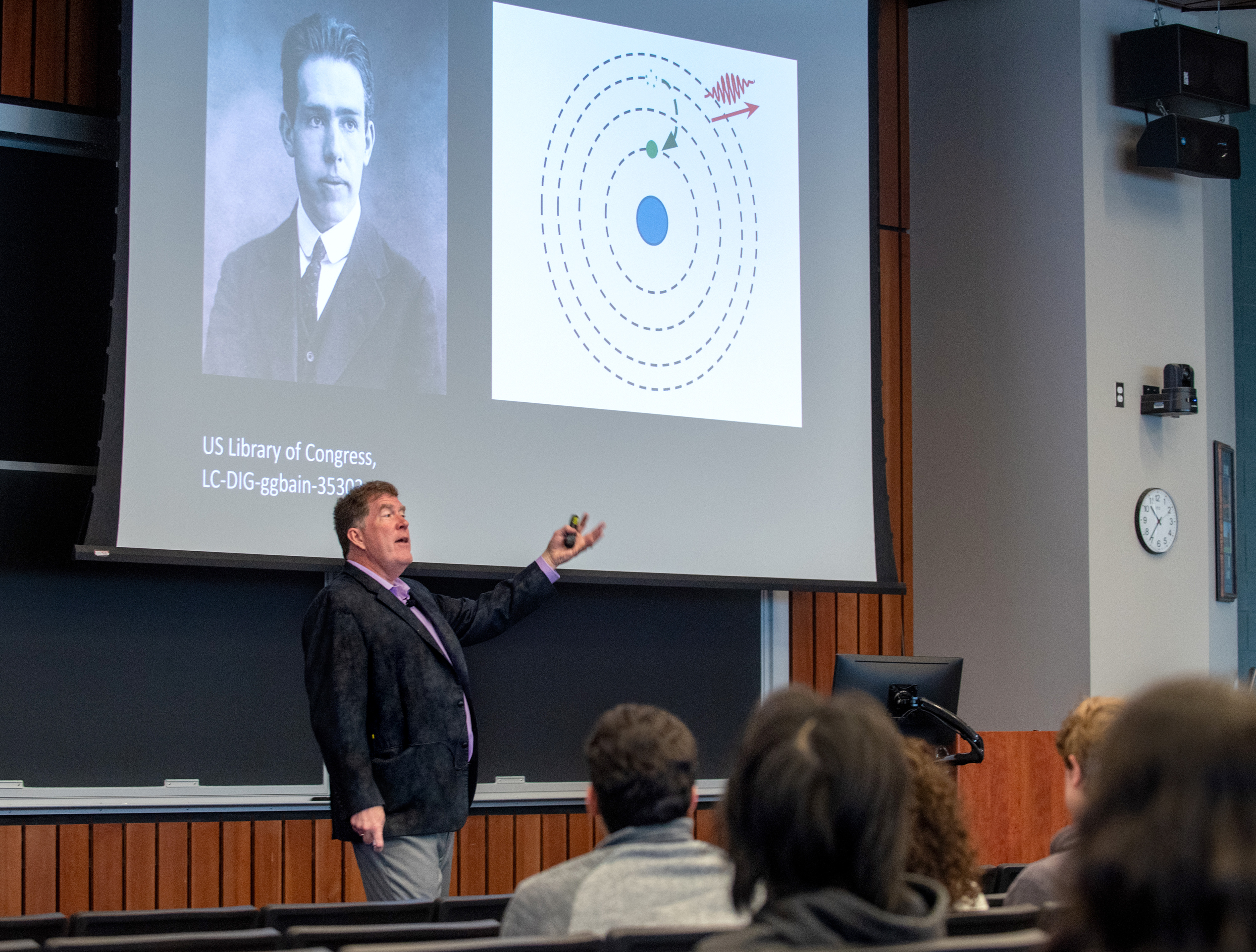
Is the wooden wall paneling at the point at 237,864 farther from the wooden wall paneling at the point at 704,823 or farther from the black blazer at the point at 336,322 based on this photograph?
the wooden wall paneling at the point at 704,823

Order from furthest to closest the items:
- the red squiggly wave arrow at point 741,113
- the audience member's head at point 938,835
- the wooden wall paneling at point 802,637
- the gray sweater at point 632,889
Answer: the wooden wall paneling at point 802,637
the red squiggly wave arrow at point 741,113
the audience member's head at point 938,835
the gray sweater at point 632,889

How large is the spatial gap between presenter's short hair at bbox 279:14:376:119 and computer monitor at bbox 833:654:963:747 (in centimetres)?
229

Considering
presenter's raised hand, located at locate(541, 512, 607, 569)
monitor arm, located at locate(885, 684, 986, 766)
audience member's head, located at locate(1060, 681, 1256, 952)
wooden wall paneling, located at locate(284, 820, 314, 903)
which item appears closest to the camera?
audience member's head, located at locate(1060, 681, 1256, 952)

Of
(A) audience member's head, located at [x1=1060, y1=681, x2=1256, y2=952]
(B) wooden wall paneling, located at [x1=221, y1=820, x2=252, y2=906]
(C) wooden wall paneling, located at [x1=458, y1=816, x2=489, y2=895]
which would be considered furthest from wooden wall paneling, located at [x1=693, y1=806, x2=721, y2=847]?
(A) audience member's head, located at [x1=1060, y1=681, x2=1256, y2=952]

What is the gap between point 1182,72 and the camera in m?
5.71

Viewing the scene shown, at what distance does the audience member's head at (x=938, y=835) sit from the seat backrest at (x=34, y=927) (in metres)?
1.24

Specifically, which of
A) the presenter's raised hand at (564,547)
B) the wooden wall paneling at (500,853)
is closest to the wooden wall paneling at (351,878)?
the wooden wall paneling at (500,853)

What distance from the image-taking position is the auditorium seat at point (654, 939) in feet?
4.93

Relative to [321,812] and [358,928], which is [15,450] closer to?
[321,812]

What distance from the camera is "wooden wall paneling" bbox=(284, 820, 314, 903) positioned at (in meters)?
4.29

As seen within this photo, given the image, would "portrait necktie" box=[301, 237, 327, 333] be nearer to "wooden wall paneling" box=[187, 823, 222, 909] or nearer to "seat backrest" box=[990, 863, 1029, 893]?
"wooden wall paneling" box=[187, 823, 222, 909]

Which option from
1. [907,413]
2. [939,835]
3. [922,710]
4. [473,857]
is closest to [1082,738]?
[939,835]

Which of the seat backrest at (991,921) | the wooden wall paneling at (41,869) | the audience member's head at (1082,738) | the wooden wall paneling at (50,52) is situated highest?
the wooden wall paneling at (50,52)

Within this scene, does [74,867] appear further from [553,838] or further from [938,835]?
[938,835]
